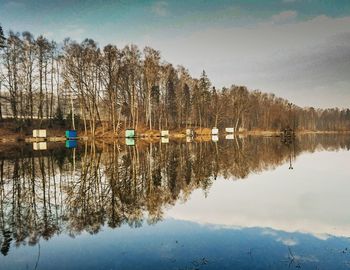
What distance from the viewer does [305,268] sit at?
19.1 feet

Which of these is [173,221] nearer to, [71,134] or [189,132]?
[71,134]

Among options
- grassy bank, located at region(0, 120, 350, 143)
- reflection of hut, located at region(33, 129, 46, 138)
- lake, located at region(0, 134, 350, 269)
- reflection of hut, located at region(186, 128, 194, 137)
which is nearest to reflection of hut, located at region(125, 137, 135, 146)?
grassy bank, located at region(0, 120, 350, 143)

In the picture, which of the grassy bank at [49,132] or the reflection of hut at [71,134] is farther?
the reflection of hut at [71,134]

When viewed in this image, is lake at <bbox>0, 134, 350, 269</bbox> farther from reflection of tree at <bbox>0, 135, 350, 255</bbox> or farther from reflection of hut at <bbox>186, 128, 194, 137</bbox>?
reflection of hut at <bbox>186, 128, 194, 137</bbox>

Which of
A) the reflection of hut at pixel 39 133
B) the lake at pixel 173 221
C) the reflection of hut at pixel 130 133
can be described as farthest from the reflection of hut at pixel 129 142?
the lake at pixel 173 221

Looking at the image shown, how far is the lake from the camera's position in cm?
641

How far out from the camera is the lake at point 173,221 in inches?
252

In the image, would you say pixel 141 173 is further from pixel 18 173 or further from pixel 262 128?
pixel 262 128

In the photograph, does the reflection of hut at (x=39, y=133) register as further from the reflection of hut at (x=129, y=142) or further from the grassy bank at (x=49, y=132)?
the reflection of hut at (x=129, y=142)

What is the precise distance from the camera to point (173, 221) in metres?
9.02

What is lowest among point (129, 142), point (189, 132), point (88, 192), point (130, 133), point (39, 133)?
Result: point (88, 192)

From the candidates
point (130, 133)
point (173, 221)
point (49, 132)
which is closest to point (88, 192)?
point (173, 221)

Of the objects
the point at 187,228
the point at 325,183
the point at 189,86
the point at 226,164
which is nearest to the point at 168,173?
the point at 226,164

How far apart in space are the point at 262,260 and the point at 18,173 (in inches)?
573
